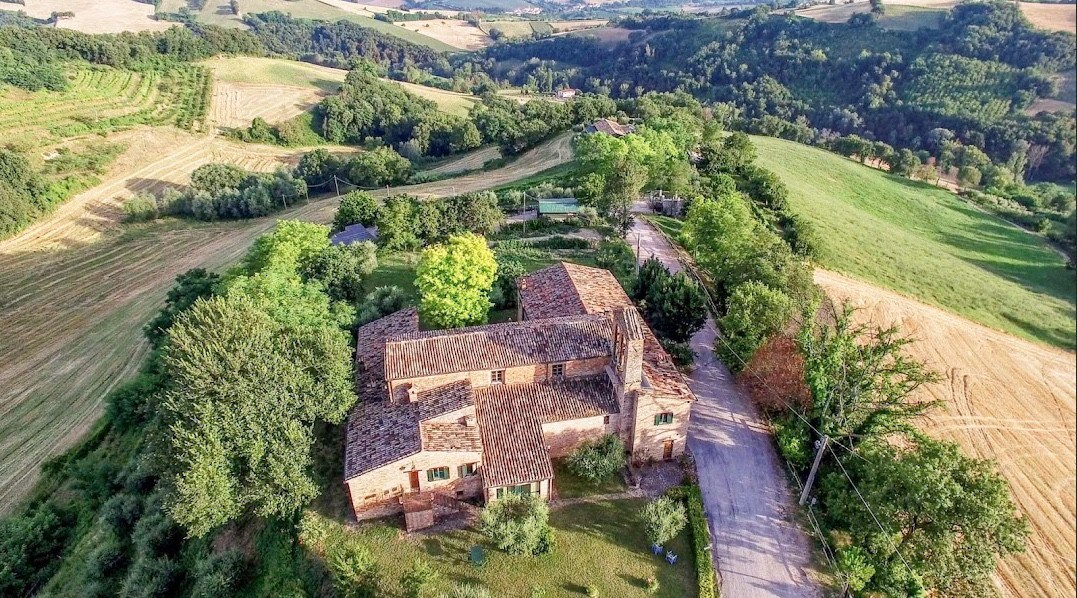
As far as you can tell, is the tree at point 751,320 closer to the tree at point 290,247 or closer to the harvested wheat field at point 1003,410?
the harvested wheat field at point 1003,410

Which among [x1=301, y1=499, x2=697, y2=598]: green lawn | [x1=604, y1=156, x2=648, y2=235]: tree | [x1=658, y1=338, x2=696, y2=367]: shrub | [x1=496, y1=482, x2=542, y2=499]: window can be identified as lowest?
[x1=301, y1=499, x2=697, y2=598]: green lawn

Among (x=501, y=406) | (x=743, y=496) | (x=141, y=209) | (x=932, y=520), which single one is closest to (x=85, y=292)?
(x=141, y=209)

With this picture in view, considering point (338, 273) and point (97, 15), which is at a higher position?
point (97, 15)

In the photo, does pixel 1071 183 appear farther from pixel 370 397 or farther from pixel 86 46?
pixel 86 46

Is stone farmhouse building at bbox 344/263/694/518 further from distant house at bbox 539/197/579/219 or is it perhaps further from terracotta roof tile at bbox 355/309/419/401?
distant house at bbox 539/197/579/219

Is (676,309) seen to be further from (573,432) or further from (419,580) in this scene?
(419,580)

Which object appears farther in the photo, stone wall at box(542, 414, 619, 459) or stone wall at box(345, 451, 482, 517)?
stone wall at box(542, 414, 619, 459)

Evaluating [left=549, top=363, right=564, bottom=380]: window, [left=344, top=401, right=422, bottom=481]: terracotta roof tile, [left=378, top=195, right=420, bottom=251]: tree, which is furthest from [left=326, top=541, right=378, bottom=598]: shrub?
[left=378, top=195, right=420, bottom=251]: tree
